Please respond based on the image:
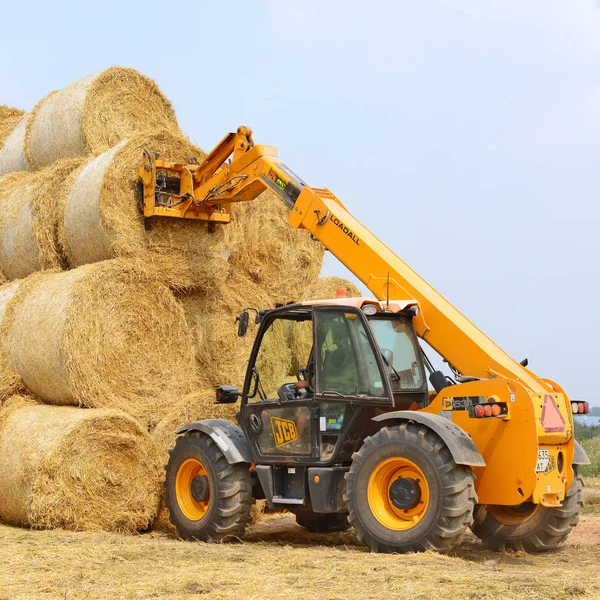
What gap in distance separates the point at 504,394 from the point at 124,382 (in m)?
4.17

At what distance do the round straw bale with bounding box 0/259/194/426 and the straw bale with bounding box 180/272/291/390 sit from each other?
0.81 feet

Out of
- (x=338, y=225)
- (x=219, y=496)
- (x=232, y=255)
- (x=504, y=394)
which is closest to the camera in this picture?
(x=504, y=394)

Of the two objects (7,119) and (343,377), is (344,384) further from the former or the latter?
(7,119)

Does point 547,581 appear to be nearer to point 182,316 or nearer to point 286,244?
point 182,316

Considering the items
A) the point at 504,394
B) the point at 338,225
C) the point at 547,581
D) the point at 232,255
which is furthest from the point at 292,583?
the point at 232,255

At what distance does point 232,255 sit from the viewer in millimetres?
11133

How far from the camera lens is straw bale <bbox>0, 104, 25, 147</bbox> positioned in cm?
1330

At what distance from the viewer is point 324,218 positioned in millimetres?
9117

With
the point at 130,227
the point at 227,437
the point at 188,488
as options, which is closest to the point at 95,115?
the point at 130,227

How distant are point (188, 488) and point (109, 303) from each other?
6.70 feet

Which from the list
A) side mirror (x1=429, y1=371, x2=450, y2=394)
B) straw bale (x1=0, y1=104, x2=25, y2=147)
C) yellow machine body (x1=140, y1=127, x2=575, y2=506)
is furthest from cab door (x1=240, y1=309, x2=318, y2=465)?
straw bale (x1=0, y1=104, x2=25, y2=147)

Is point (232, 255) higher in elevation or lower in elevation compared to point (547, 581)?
higher

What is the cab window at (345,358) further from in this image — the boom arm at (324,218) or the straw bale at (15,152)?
the straw bale at (15,152)

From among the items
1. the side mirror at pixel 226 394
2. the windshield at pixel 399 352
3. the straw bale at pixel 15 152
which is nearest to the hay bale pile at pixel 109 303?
the straw bale at pixel 15 152
